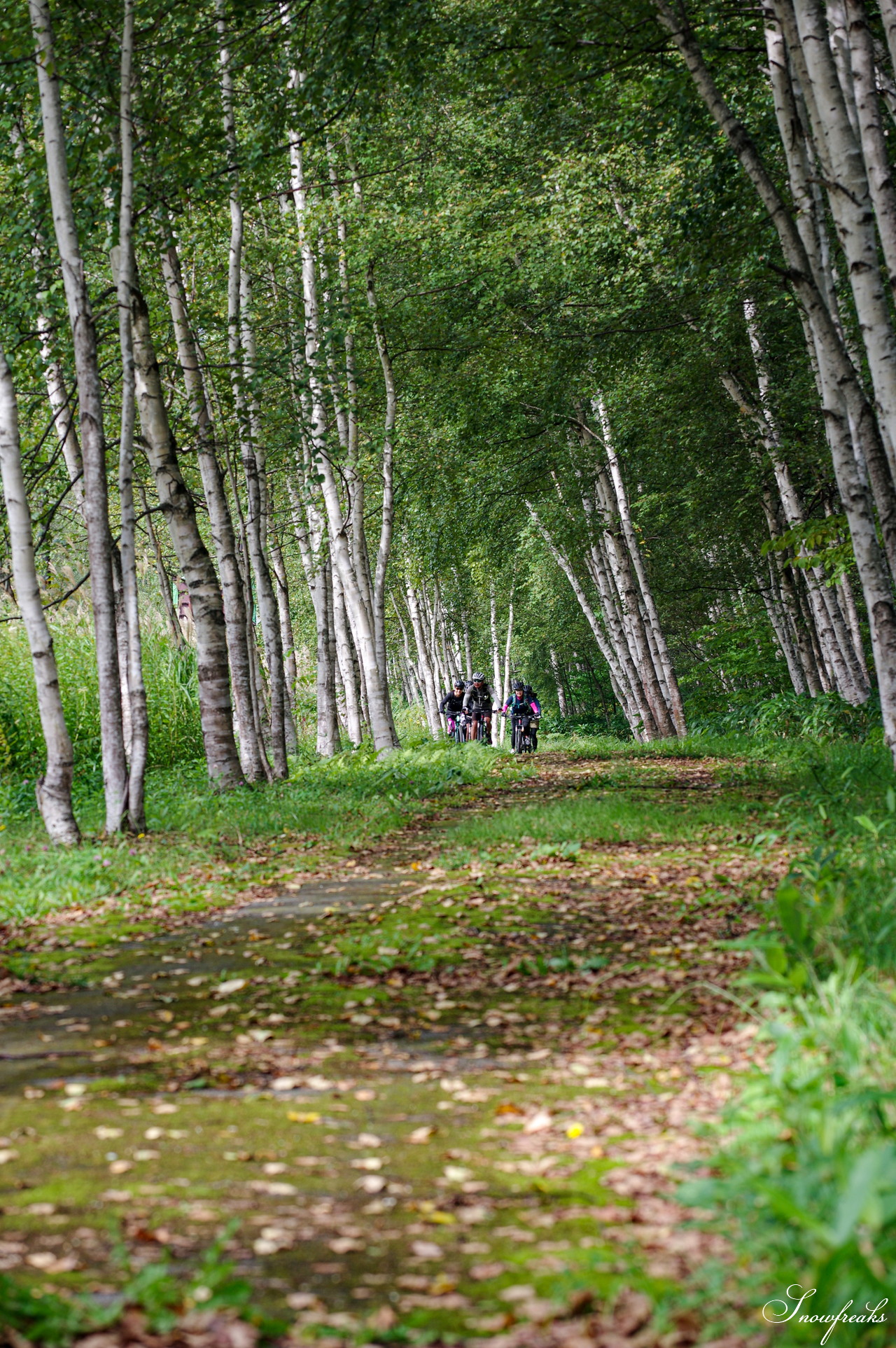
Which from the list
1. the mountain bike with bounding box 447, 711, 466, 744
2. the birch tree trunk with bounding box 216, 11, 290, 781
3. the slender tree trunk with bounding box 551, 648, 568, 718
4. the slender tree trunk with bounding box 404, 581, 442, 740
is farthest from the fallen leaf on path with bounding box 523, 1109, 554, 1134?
the slender tree trunk with bounding box 551, 648, 568, 718

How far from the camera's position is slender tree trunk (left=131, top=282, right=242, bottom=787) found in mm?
12742

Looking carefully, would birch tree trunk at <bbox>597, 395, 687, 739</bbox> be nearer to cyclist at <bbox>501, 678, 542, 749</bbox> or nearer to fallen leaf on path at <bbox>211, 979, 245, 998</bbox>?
cyclist at <bbox>501, 678, 542, 749</bbox>

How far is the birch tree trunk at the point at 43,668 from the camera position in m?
9.75

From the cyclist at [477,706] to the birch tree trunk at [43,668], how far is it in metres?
17.5

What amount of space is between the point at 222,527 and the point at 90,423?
462 centimetres

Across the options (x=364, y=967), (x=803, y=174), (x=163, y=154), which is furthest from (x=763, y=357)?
(x=364, y=967)

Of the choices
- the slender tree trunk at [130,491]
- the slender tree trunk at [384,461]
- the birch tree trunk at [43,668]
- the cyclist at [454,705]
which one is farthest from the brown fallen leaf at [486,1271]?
the cyclist at [454,705]

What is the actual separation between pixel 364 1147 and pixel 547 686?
6515cm

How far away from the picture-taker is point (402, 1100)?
157 inches

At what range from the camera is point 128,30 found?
10.1m

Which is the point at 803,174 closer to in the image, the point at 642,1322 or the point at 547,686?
the point at 642,1322

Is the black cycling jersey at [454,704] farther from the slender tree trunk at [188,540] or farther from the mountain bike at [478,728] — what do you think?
the slender tree trunk at [188,540]

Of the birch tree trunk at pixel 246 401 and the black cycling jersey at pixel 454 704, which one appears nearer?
the birch tree trunk at pixel 246 401

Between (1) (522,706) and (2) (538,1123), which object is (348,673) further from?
(2) (538,1123)
